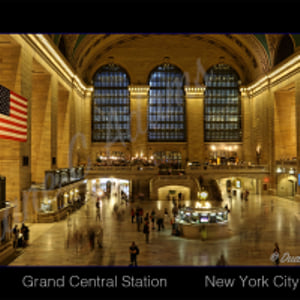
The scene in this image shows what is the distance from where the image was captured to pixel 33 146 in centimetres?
2842

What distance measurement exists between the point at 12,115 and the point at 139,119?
30.1 meters

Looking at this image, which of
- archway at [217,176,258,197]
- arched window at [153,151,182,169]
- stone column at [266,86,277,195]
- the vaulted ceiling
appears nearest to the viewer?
stone column at [266,86,277,195]

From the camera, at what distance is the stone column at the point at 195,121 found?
4716 centimetres

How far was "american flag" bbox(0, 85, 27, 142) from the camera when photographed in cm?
1651

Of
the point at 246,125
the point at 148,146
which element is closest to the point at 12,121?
the point at 148,146

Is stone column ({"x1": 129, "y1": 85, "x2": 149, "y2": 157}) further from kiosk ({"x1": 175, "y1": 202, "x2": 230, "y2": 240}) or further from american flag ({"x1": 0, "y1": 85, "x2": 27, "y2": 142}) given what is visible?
american flag ({"x1": 0, "y1": 85, "x2": 27, "y2": 142})

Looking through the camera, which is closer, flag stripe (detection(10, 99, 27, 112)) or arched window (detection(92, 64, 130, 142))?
flag stripe (detection(10, 99, 27, 112))

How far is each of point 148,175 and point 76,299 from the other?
28988 mm

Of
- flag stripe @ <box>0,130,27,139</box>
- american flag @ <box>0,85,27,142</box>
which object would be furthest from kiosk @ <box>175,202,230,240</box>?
american flag @ <box>0,85,27,142</box>

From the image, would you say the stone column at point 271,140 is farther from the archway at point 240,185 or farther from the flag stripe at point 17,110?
the flag stripe at point 17,110

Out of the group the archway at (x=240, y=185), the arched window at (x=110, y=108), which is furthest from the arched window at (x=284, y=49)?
the arched window at (x=110, y=108)

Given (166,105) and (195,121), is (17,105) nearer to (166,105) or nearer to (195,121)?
(195,121)

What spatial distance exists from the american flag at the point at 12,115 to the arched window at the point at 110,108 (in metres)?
29.1

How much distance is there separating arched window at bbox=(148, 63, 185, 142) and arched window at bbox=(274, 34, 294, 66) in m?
15.0
